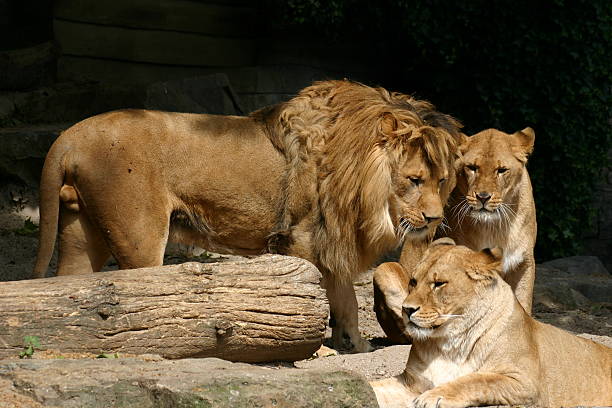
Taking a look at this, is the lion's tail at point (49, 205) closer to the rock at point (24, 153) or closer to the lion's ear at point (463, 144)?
the lion's ear at point (463, 144)

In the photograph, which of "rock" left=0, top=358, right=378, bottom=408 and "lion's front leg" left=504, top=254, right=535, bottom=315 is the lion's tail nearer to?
"rock" left=0, top=358, right=378, bottom=408

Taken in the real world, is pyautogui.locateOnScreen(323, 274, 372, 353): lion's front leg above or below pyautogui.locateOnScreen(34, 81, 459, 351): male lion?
below

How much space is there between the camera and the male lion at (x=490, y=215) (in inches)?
233

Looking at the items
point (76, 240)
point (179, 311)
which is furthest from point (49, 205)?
point (179, 311)

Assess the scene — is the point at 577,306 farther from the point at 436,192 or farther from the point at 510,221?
the point at 436,192

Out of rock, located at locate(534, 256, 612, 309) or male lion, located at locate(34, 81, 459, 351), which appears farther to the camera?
rock, located at locate(534, 256, 612, 309)

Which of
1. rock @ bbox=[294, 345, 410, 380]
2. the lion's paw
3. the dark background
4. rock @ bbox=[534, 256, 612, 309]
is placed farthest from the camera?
the dark background

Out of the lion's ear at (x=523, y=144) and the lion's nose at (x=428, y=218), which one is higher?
the lion's ear at (x=523, y=144)

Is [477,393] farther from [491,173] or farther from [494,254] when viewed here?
[491,173]

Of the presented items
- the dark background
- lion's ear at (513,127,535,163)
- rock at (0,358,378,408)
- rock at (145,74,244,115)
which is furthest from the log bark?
the dark background

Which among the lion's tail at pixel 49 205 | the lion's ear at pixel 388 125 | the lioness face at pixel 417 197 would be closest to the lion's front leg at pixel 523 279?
the lioness face at pixel 417 197

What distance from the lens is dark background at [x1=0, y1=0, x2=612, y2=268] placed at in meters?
9.77

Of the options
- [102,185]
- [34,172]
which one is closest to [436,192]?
[102,185]

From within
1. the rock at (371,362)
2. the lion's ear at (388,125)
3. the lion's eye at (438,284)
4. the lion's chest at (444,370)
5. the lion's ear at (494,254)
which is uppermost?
the lion's ear at (388,125)
